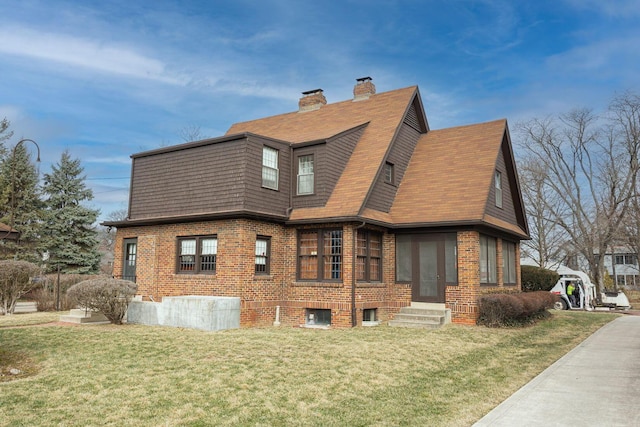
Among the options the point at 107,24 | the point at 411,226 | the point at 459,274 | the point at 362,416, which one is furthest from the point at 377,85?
the point at 362,416

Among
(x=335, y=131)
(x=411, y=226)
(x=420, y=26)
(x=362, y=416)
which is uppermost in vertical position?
(x=420, y=26)

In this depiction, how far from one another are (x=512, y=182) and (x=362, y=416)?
55.0ft

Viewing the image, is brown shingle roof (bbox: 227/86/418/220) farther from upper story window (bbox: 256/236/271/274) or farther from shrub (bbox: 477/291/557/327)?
shrub (bbox: 477/291/557/327)

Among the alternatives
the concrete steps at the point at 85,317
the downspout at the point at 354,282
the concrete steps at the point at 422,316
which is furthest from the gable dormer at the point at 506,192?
the concrete steps at the point at 85,317

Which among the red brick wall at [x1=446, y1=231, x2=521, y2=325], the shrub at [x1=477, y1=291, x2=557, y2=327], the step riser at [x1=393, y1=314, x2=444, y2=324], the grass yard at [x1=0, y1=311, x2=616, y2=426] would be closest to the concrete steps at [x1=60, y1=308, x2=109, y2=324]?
the grass yard at [x1=0, y1=311, x2=616, y2=426]

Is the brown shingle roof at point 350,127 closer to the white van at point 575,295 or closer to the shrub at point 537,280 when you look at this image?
the shrub at point 537,280

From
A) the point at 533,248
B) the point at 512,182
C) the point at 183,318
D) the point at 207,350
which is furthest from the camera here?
the point at 533,248

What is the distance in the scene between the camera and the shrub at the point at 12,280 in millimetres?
16859

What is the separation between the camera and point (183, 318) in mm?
13750

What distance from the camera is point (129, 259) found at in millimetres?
18156

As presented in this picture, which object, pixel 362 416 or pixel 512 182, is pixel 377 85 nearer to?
pixel 512 182

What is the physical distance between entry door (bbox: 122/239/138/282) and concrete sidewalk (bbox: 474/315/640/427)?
46.9 feet

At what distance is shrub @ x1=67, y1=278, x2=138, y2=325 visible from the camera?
531 inches

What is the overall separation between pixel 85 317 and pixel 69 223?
16.8m
